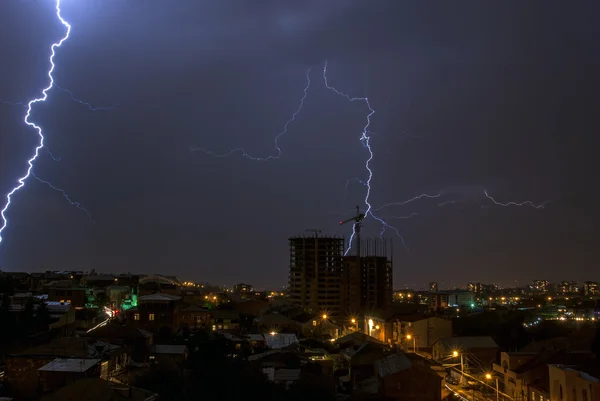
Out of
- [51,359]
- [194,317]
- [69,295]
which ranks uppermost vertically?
[69,295]

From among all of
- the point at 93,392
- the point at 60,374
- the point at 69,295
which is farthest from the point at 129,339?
the point at 69,295

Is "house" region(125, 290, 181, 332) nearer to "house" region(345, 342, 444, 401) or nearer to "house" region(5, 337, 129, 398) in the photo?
"house" region(5, 337, 129, 398)

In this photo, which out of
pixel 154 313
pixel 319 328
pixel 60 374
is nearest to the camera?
pixel 60 374

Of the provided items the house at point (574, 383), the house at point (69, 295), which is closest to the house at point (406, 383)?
the house at point (574, 383)

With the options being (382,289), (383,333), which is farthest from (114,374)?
(382,289)

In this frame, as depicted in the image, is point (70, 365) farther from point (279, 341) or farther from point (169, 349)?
point (279, 341)

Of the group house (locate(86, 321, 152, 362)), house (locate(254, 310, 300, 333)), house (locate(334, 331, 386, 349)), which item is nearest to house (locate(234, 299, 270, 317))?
house (locate(254, 310, 300, 333))
